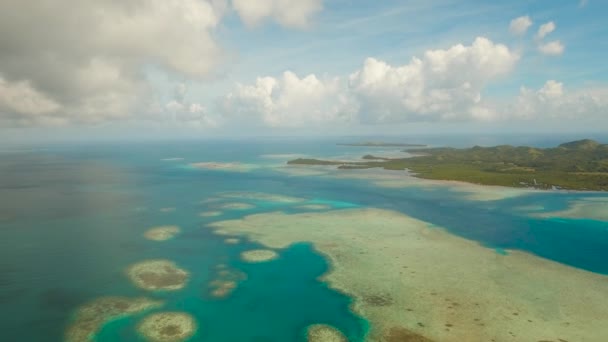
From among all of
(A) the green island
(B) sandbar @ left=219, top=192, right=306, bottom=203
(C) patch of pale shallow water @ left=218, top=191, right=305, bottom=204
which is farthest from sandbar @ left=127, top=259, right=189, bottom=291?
(A) the green island

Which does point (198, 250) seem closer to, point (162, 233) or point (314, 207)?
point (162, 233)

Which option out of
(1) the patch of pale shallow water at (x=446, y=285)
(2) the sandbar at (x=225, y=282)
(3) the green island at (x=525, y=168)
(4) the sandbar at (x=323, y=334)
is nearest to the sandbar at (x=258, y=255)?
(1) the patch of pale shallow water at (x=446, y=285)

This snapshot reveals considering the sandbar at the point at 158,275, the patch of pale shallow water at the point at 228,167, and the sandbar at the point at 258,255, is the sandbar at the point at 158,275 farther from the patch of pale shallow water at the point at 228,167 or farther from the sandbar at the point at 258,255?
the patch of pale shallow water at the point at 228,167

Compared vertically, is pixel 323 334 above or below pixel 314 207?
below

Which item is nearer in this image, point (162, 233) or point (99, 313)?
point (99, 313)

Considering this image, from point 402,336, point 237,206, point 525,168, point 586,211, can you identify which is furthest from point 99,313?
point 525,168

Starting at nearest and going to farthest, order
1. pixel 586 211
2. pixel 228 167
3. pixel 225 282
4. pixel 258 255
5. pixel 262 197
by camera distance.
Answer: pixel 225 282 → pixel 258 255 → pixel 586 211 → pixel 262 197 → pixel 228 167

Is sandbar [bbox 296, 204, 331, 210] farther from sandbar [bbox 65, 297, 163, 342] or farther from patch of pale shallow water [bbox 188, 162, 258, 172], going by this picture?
patch of pale shallow water [bbox 188, 162, 258, 172]
